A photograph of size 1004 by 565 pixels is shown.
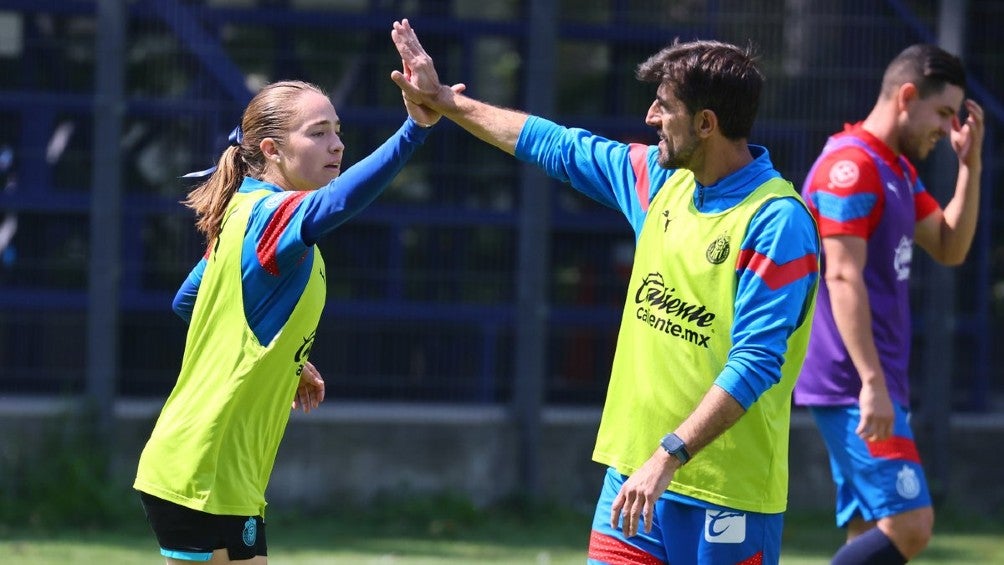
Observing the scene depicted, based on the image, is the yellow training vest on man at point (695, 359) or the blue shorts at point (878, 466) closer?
the yellow training vest on man at point (695, 359)

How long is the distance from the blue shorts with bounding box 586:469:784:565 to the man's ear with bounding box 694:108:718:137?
91 centimetres

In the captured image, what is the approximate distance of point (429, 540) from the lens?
26.9ft

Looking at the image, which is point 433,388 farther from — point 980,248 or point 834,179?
point 834,179

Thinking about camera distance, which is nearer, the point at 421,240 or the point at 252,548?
the point at 252,548

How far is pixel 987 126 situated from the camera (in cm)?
924

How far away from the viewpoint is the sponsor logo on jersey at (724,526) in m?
3.73

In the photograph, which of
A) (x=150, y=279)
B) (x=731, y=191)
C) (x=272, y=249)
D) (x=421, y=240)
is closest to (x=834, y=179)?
(x=731, y=191)

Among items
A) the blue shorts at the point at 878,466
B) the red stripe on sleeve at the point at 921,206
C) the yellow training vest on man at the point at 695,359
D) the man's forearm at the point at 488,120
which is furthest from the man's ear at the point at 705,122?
the red stripe on sleeve at the point at 921,206

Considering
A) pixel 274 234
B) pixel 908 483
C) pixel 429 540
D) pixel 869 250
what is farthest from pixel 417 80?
pixel 429 540

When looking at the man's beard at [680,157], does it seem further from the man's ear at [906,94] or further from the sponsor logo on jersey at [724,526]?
the man's ear at [906,94]

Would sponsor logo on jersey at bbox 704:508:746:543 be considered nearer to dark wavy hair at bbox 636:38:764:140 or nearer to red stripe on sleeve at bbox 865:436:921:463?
dark wavy hair at bbox 636:38:764:140

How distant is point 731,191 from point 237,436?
4.57 feet

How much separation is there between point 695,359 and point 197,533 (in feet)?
4.39

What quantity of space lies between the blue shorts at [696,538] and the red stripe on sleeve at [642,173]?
0.78 meters
